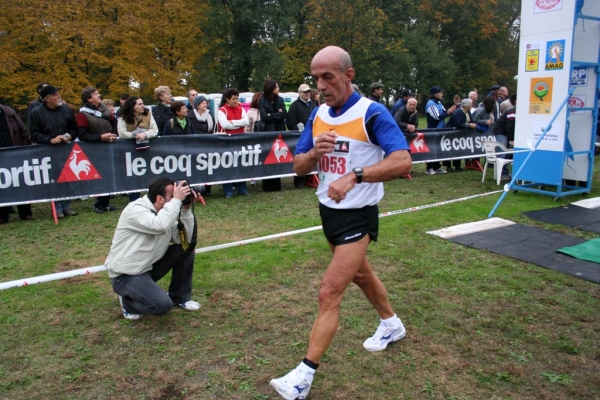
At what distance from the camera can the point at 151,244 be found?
424 cm

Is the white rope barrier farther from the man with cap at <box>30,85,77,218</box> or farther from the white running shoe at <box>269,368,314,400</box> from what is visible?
the man with cap at <box>30,85,77,218</box>

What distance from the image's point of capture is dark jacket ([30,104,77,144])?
796 centimetres

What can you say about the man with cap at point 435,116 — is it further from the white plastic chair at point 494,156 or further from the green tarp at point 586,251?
the green tarp at point 586,251

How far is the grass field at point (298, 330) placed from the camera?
332 centimetres

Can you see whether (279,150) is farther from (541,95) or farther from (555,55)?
(555,55)

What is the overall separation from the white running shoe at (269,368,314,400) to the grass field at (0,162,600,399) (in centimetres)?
16

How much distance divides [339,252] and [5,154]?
666 centimetres

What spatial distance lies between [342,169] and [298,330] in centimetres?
154

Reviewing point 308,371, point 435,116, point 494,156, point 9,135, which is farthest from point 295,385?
point 435,116

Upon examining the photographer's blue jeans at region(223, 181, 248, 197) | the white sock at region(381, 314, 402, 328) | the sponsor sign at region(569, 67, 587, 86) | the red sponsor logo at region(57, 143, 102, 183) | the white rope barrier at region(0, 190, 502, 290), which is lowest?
the white rope barrier at region(0, 190, 502, 290)

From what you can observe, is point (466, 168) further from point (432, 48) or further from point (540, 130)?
point (432, 48)

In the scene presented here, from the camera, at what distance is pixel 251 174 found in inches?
392

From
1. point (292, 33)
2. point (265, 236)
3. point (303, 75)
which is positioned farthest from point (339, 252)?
point (292, 33)

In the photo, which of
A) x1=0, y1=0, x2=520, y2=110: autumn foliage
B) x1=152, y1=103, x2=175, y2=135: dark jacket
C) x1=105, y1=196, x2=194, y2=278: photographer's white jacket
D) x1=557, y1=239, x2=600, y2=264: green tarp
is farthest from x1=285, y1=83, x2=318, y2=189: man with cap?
x1=0, y1=0, x2=520, y2=110: autumn foliage
